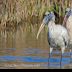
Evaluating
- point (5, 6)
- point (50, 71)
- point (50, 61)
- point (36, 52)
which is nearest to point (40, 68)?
point (50, 71)

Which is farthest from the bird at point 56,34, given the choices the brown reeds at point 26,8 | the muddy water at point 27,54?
the brown reeds at point 26,8

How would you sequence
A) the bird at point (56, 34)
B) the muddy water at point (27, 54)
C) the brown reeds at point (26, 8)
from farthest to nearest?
the brown reeds at point (26, 8) < the bird at point (56, 34) < the muddy water at point (27, 54)

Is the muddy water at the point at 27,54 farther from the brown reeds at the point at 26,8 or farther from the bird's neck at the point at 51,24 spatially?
the brown reeds at the point at 26,8

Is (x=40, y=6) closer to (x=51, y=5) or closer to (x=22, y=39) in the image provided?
(x=51, y=5)

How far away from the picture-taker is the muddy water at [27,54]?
7241 mm

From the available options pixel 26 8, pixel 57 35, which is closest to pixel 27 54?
pixel 57 35

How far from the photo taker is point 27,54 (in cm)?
860

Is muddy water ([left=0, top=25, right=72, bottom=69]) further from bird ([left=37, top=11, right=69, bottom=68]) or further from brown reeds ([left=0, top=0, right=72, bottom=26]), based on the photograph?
brown reeds ([left=0, top=0, right=72, bottom=26])

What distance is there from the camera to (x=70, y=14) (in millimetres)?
8477

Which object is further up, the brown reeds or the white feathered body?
the white feathered body

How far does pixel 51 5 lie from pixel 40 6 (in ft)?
2.61

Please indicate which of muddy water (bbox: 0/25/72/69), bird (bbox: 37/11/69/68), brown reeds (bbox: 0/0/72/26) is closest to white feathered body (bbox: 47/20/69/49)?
bird (bbox: 37/11/69/68)

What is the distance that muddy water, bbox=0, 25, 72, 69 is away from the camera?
7.24 m

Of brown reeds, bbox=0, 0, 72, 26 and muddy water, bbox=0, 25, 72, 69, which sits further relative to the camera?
brown reeds, bbox=0, 0, 72, 26
